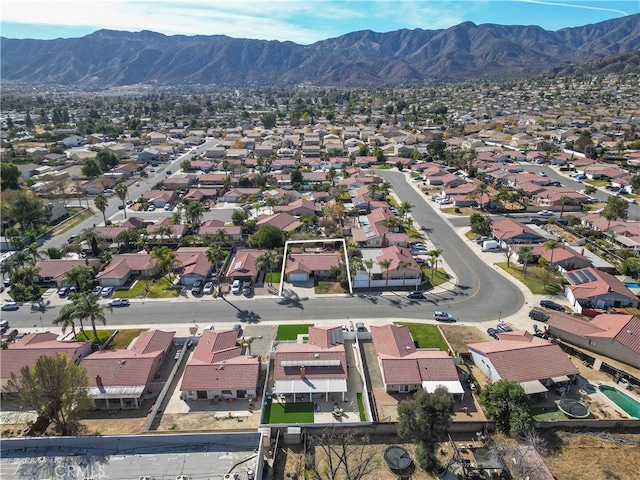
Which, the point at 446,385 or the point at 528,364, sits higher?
the point at 528,364

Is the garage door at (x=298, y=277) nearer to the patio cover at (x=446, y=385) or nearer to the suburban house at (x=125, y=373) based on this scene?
the suburban house at (x=125, y=373)

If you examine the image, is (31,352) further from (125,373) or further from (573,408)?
(573,408)

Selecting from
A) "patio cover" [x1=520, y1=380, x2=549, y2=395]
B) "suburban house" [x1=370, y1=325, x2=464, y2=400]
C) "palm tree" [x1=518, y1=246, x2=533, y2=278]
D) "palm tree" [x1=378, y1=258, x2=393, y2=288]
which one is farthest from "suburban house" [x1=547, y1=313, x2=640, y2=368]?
"palm tree" [x1=378, y1=258, x2=393, y2=288]

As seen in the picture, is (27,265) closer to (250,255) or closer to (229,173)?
(250,255)

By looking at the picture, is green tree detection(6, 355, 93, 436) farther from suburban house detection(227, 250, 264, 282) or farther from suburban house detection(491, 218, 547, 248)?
suburban house detection(491, 218, 547, 248)

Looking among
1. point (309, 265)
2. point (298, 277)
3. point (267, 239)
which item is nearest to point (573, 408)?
point (298, 277)

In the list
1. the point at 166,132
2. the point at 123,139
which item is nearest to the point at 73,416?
the point at 123,139
